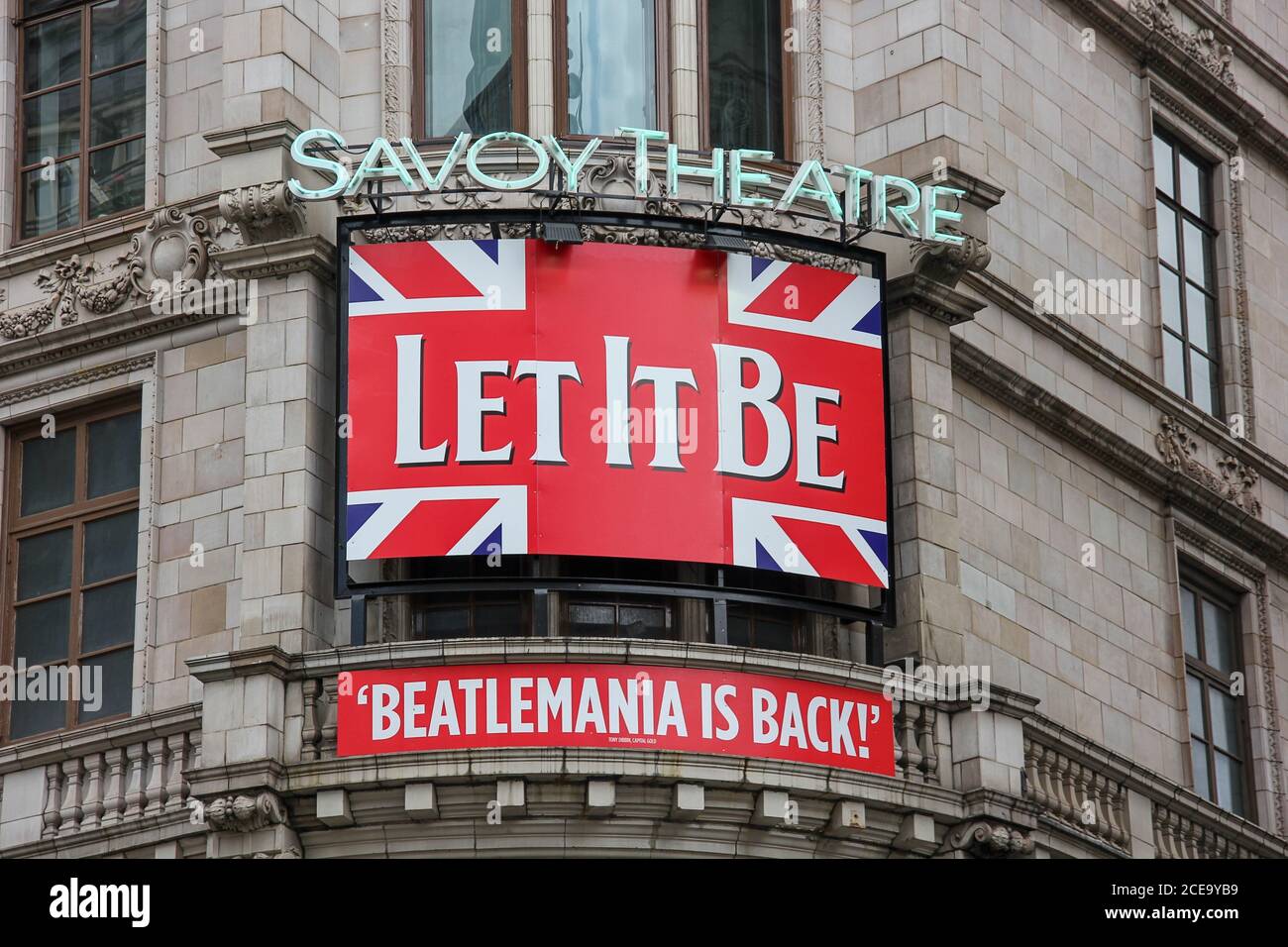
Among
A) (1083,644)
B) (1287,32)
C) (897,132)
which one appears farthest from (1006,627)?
(1287,32)

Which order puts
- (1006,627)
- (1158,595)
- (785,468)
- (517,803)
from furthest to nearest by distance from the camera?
1. (1158,595)
2. (1006,627)
3. (785,468)
4. (517,803)

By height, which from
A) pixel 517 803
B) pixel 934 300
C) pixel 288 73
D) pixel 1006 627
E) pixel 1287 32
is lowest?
pixel 517 803

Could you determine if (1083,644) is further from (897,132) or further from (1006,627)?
(897,132)

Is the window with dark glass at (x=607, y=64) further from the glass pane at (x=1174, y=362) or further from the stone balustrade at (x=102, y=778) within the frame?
the glass pane at (x=1174, y=362)

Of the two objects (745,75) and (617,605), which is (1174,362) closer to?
(745,75)

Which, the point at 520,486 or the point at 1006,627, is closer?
the point at 520,486

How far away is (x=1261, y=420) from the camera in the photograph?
146 feet

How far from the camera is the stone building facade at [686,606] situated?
33.7m

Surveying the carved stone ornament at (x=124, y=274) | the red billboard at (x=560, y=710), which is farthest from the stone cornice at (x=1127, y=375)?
the carved stone ornament at (x=124, y=274)

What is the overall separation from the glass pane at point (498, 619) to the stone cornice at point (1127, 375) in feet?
23.6

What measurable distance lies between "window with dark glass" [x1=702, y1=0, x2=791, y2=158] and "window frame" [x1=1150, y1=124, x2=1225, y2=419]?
22.2ft

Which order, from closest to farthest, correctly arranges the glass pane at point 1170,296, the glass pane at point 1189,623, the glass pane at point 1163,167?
1. the glass pane at point 1189,623
2. the glass pane at point 1170,296
3. the glass pane at point 1163,167

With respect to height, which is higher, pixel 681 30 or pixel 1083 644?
pixel 681 30

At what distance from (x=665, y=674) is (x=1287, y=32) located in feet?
61.8
